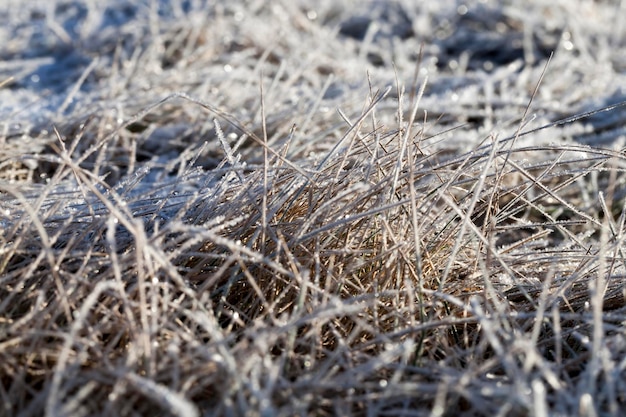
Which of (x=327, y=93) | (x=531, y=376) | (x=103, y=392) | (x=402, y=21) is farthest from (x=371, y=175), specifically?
(x=402, y=21)

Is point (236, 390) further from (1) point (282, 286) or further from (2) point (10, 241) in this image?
(2) point (10, 241)

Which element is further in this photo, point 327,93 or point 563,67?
point 563,67

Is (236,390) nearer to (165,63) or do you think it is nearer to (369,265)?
(369,265)

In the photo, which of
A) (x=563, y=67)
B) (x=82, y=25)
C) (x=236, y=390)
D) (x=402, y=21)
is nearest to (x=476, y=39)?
(x=402, y=21)

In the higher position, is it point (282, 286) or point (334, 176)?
point (334, 176)

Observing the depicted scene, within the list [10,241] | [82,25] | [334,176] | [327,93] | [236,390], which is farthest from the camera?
[82,25]

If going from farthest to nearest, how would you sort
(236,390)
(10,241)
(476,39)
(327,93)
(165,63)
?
1. (476,39)
2. (165,63)
3. (327,93)
4. (10,241)
5. (236,390)
